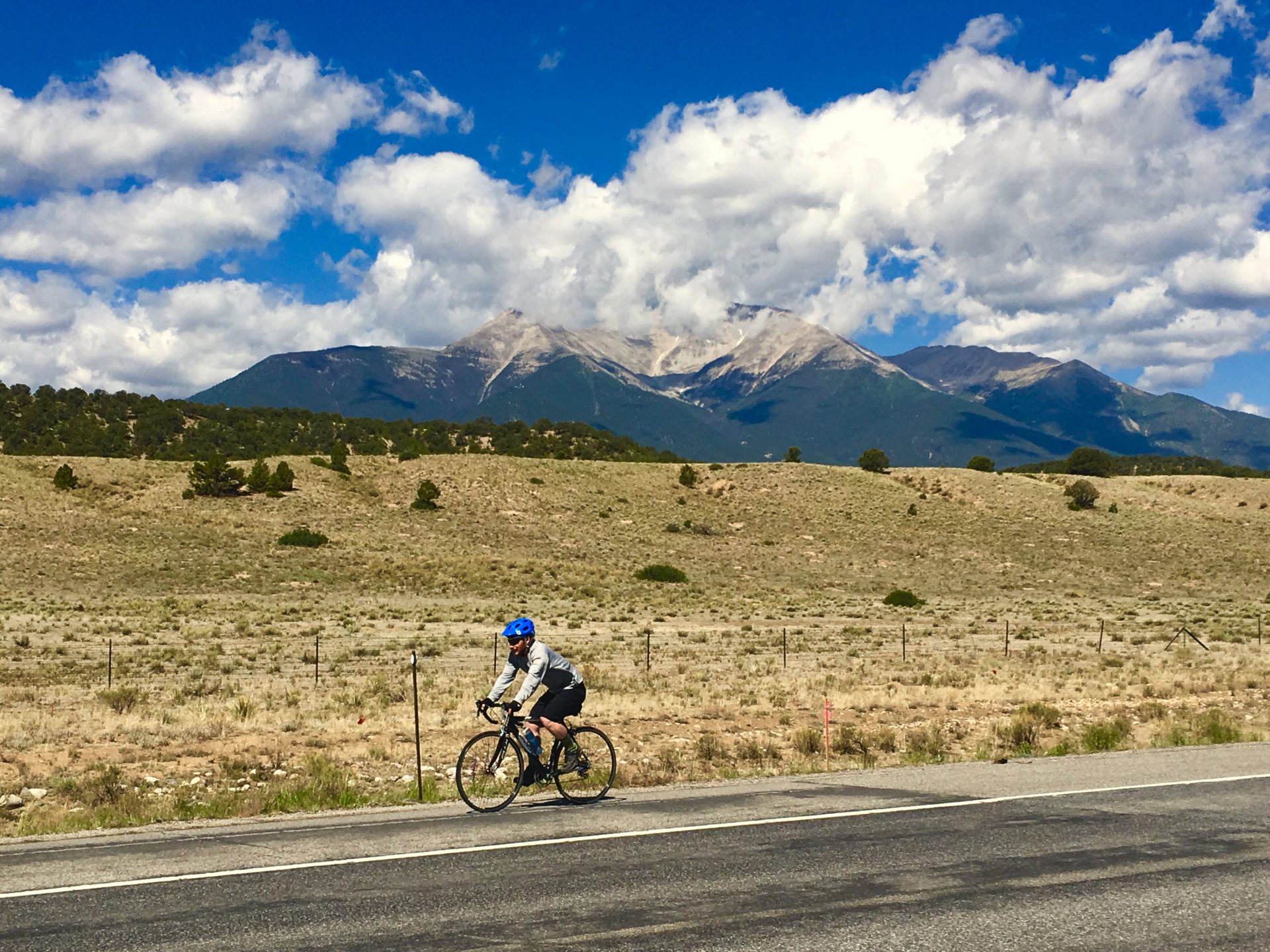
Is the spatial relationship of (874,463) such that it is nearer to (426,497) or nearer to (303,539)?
(426,497)

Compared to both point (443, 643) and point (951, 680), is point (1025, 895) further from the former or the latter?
point (443, 643)

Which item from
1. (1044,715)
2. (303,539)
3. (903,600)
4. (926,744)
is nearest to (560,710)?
(926,744)

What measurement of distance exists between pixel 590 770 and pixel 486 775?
1320 millimetres

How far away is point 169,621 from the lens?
40.7 metres

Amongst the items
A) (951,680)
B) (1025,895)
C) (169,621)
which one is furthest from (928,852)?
(169,621)

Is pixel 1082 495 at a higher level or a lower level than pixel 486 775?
higher

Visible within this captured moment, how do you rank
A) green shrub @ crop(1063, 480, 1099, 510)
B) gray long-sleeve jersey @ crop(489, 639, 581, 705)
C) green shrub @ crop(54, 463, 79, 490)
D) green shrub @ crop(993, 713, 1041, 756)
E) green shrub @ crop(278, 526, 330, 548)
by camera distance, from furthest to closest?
green shrub @ crop(1063, 480, 1099, 510) → green shrub @ crop(54, 463, 79, 490) → green shrub @ crop(278, 526, 330, 548) → green shrub @ crop(993, 713, 1041, 756) → gray long-sleeve jersey @ crop(489, 639, 581, 705)

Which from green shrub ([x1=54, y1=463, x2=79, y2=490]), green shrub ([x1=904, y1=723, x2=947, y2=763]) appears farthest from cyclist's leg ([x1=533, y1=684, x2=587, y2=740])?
green shrub ([x1=54, y1=463, x2=79, y2=490])

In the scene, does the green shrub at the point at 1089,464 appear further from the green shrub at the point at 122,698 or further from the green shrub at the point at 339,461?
the green shrub at the point at 122,698

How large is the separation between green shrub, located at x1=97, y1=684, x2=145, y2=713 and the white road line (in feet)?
43.7

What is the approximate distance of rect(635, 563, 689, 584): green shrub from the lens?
63.9m

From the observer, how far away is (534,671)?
447 inches

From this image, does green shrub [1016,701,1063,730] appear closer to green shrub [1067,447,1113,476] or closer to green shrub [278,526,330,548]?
green shrub [278,526,330,548]

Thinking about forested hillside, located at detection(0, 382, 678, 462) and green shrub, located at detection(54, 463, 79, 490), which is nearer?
green shrub, located at detection(54, 463, 79, 490)
